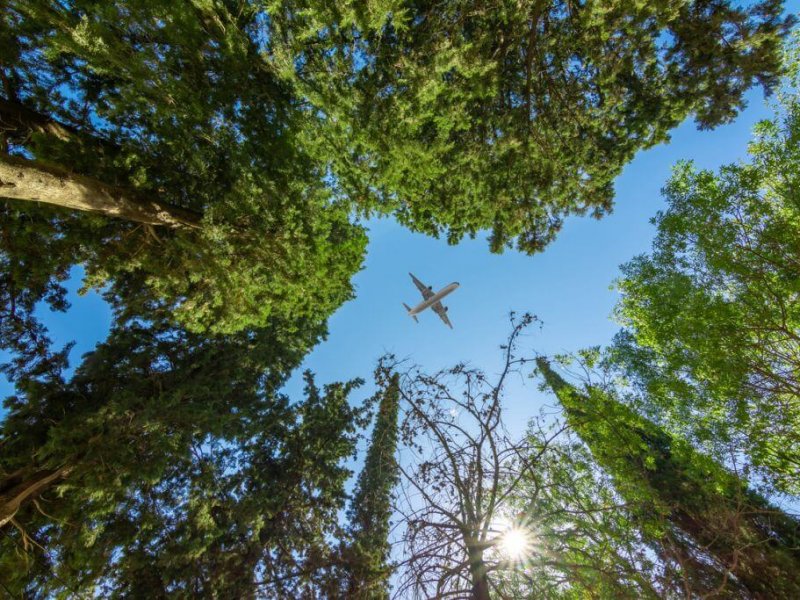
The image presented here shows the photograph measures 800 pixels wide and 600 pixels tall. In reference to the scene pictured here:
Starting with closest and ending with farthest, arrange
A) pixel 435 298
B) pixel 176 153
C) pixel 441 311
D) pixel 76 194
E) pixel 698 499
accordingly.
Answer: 1. pixel 76 194
2. pixel 176 153
3. pixel 698 499
4. pixel 435 298
5. pixel 441 311

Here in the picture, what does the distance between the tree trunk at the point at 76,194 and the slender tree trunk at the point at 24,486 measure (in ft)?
20.6

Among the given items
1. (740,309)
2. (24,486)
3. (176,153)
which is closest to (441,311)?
(740,309)

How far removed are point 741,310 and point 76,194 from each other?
1773cm

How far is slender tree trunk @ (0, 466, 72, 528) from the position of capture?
Result: 7633 mm

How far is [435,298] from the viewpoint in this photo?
79.6 feet

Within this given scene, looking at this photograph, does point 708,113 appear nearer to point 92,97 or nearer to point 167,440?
point 92,97

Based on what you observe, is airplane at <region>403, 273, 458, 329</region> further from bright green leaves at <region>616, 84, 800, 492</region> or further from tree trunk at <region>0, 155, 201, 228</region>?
tree trunk at <region>0, 155, 201, 228</region>

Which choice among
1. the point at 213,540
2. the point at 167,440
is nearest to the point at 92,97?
the point at 167,440

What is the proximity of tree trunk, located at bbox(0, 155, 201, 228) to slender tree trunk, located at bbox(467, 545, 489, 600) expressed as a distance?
847 cm

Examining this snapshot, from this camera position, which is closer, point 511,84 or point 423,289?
point 511,84

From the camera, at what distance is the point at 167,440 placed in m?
9.18

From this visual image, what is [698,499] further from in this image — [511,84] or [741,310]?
[511,84]

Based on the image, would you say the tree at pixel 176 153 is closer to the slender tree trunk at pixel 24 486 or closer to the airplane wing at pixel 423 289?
the slender tree trunk at pixel 24 486

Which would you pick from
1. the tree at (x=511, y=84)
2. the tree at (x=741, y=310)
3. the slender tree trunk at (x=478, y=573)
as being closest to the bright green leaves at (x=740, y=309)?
the tree at (x=741, y=310)
